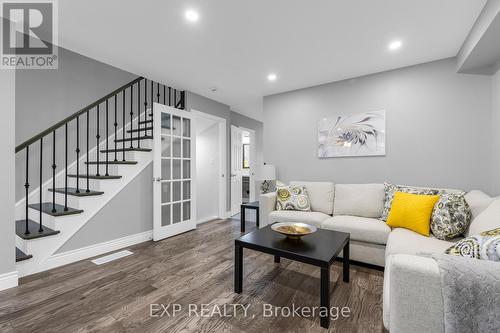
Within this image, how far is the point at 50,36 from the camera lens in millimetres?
2477

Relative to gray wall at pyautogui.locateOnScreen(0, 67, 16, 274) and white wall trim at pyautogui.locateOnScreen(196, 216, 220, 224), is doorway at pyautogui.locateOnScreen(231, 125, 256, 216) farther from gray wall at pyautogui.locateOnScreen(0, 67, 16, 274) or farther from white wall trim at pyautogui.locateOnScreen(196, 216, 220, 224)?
gray wall at pyautogui.locateOnScreen(0, 67, 16, 274)

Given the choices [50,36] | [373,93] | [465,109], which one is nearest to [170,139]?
[50,36]

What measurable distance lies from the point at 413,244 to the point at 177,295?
2.04 metres

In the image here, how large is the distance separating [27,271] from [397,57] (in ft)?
15.2

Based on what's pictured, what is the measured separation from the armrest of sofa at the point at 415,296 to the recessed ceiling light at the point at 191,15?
7.67ft

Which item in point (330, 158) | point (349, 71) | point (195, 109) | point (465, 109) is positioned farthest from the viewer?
point (195, 109)

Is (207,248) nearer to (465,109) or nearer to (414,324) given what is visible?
(414,324)

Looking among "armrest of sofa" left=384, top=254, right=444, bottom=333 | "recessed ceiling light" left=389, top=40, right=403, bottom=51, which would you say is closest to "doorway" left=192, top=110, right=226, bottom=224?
"recessed ceiling light" left=389, top=40, right=403, bottom=51

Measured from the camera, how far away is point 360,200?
2943 millimetres

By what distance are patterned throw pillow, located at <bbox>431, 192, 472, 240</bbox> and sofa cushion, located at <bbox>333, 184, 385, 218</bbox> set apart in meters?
0.70

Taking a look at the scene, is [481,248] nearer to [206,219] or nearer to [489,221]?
[489,221]

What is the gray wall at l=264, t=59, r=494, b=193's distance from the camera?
2.66 m

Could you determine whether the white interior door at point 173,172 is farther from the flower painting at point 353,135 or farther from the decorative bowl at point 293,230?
the flower painting at point 353,135

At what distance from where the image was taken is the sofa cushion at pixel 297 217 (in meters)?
2.84
